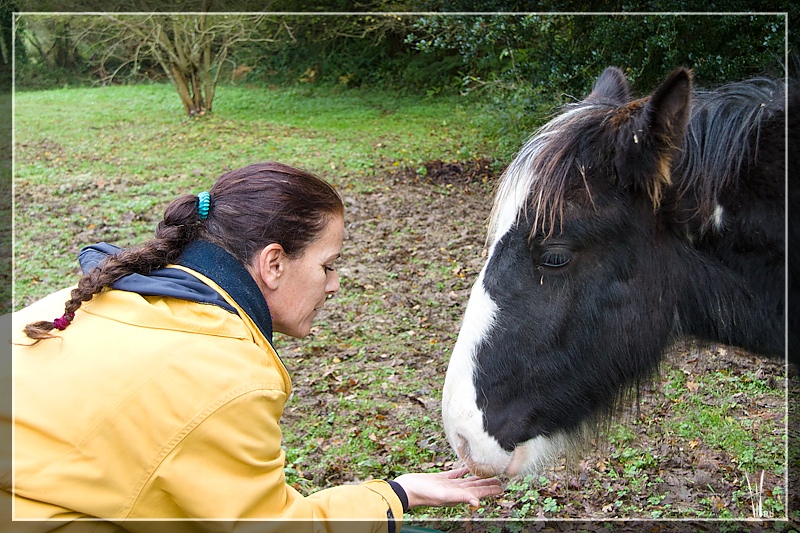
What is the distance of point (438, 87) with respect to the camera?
545 inches

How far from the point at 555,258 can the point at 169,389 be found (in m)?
1.20

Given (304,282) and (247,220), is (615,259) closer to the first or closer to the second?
(304,282)

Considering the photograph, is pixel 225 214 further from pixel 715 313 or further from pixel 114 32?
pixel 114 32

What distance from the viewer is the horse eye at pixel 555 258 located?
206 cm

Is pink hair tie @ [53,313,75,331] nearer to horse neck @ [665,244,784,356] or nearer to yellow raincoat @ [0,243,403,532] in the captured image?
yellow raincoat @ [0,243,403,532]

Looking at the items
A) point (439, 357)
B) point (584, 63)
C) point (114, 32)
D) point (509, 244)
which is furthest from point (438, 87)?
point (509, 244)

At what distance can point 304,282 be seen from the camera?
208cm

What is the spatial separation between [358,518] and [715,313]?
1.31 meters

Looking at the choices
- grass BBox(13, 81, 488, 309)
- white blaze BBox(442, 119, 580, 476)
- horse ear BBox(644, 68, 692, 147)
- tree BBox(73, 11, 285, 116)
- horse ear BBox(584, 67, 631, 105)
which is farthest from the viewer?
tree BBox(73, 11, 285, 116)

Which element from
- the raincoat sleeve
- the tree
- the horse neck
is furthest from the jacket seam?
the tree

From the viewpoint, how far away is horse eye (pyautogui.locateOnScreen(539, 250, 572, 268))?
2.06 meters

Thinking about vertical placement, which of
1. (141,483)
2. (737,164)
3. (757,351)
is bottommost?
(141,483)

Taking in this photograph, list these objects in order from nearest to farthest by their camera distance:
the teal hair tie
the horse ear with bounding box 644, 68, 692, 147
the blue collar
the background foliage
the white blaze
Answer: the horse ear with bounding box 644, 68, 692, 147, the blue collar, the teal hair tie, the white blaze, the background foliage

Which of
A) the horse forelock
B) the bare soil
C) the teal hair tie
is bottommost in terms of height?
the bare soil
